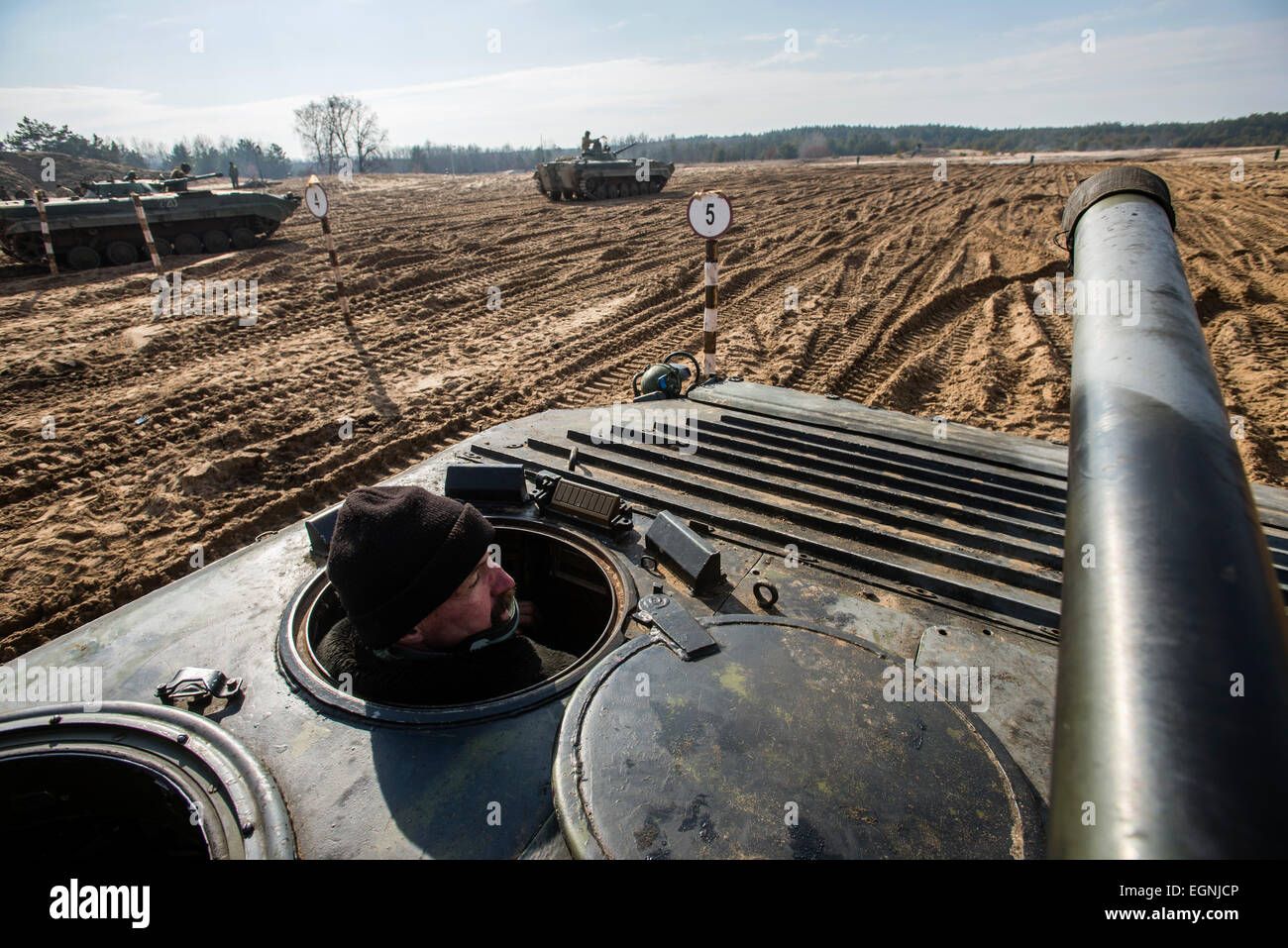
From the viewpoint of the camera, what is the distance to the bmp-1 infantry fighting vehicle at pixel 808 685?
82 cm

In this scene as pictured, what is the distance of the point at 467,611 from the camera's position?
77.8 inches

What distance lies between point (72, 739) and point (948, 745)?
6.51 ft

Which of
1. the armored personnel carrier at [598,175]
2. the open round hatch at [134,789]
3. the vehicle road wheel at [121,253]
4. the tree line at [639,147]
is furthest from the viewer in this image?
the tree line at [639,147]

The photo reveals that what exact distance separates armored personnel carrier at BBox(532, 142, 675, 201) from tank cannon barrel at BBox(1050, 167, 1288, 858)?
2376 centimetres

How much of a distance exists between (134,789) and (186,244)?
667 inches

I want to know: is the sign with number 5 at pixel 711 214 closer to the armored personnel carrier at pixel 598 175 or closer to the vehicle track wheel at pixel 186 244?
the vehicle track wheel at pixel 186 244

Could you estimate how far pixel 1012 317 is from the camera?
9258mm

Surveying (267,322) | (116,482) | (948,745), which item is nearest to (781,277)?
(267,322)

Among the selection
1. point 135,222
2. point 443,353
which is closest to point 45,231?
point 135,222

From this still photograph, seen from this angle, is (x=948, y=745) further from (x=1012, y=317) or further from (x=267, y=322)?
(x=267, y=322)

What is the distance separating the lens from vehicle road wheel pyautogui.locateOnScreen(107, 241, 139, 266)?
13961 mm

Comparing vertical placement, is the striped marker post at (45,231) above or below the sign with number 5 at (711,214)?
above

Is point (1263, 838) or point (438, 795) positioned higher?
point (1263, 838)

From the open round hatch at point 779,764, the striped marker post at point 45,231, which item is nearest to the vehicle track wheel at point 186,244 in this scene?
the striped marker post at point 45,231
